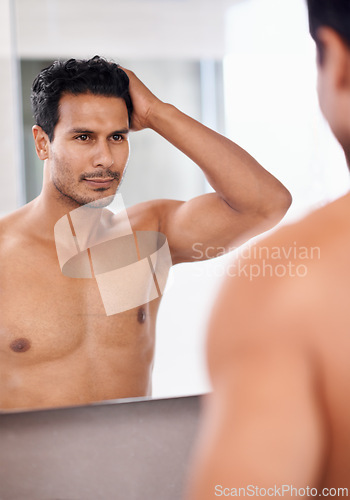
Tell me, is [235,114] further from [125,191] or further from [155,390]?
[155,390]

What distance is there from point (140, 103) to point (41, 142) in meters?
0.23

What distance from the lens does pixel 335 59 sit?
0.95 feet

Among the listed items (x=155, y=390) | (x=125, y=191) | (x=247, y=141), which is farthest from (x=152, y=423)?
(x=247, y=141)

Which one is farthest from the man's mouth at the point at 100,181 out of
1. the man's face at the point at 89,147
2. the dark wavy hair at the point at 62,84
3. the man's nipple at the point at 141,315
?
the man's nipple at the point at 141,315

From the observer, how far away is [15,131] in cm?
106

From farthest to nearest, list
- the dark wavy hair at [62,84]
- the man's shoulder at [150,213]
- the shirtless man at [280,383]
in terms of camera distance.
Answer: the man's shoulder at [150,213], the dark wavy hair at [62,84], the shirtless man at [280,383]

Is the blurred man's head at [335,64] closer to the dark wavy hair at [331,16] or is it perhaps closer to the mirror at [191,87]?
the dark wavy hair at [331,16]

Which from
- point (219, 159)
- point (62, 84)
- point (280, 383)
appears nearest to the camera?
point (280, 383)

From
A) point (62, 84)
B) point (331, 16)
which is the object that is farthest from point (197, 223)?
point (331, 16)

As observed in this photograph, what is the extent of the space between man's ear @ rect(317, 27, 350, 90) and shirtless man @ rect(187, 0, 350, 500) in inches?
3.7

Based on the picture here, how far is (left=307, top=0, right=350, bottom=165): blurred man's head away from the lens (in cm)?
29

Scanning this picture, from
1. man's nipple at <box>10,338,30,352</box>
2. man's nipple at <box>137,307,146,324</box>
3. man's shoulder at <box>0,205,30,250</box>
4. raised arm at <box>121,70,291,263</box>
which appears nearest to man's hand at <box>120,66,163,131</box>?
raised arm at <box>121,70,291,263</box>

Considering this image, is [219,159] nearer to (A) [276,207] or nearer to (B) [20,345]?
(A) [276,207]

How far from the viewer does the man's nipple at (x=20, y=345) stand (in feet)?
3.46
